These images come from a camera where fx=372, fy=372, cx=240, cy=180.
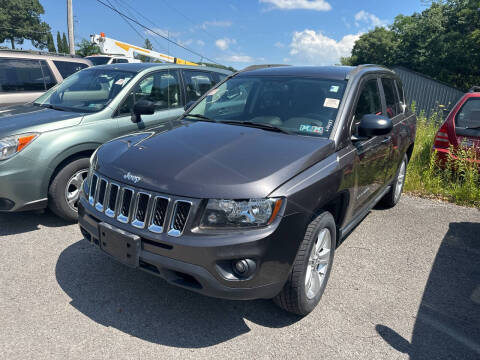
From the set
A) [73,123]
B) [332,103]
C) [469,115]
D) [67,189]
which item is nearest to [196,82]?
[73,123]

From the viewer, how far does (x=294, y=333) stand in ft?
8.75

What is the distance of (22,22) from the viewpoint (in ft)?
169

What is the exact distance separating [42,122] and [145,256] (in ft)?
8.19

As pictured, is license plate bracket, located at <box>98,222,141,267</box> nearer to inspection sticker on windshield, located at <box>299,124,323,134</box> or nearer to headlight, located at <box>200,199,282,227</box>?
headlight, located at <box>200,199,282,227</box>

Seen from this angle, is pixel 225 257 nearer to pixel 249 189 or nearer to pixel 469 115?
pixel 249 189

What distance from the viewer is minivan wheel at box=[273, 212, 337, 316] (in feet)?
8.30

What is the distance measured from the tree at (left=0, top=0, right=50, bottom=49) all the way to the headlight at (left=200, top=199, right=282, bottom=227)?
59384mm

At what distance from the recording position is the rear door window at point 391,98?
14.1ft

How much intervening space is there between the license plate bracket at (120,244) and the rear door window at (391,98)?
10.5ft

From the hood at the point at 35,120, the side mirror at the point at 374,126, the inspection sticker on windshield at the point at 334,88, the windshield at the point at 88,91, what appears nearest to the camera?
the side mirror at the point at 374,126

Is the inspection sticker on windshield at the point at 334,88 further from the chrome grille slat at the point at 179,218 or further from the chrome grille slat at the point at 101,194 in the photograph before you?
the chrome grille slat at the point at 101,194

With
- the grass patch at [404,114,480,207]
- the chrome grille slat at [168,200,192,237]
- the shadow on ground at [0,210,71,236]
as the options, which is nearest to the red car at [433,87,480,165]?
the grass patch at [404,114,480,207]

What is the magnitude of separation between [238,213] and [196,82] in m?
4.11

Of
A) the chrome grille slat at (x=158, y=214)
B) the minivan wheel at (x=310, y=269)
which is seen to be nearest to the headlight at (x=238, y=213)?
the chrome grille slat at (x=158, y=214)
